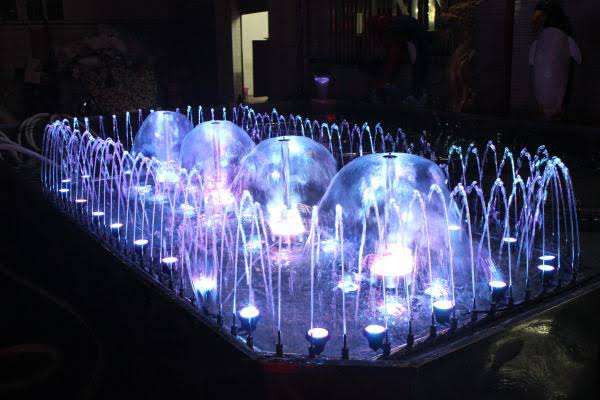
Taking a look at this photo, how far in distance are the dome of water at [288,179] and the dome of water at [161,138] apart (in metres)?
3.34

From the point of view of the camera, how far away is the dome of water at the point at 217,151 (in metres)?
8.48

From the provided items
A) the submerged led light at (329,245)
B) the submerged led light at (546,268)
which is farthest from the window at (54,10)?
the submerged led light at (546,268)

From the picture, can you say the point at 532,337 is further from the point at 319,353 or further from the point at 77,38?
the point at 77,38

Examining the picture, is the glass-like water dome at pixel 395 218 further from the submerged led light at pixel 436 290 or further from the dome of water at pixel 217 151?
the dome of water at pixel 217 151

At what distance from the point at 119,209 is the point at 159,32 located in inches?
617

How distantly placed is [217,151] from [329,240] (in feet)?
9.69

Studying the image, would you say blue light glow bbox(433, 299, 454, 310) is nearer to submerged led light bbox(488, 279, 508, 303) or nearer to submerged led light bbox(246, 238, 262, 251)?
submerged led light bbox(488, 279, 508, 303)

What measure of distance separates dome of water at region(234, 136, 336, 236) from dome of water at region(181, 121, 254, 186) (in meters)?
1.34

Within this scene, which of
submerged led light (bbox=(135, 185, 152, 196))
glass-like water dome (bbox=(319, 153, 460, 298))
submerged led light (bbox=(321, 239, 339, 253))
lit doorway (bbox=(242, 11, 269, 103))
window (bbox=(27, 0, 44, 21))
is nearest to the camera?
glass-like water dome (bbox=(319, 153, 460, 298))

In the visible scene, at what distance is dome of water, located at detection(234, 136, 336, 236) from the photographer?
6.96 metres

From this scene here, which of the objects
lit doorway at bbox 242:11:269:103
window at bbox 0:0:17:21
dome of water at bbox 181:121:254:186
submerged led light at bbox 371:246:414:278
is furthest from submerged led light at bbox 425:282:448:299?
window at bbox 0:0:17:21

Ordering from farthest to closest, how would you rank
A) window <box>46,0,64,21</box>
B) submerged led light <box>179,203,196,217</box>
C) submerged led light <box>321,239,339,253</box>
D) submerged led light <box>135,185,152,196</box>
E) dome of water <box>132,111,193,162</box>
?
window <box>46,0,64,21</box> → dome of water <box>132,111,193,162</box> → submerged led light <box>135,185,152,196</box> → submerged led light <box>179,203,196,217</box> → submerged led light <box>321,239,339,253</box>

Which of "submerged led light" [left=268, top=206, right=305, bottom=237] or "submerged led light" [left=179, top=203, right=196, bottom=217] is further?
"submerged led light" [left=179, top=203, right=196, bottom=217]

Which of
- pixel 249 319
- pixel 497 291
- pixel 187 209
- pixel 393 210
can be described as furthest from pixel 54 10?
pixel 497 291
